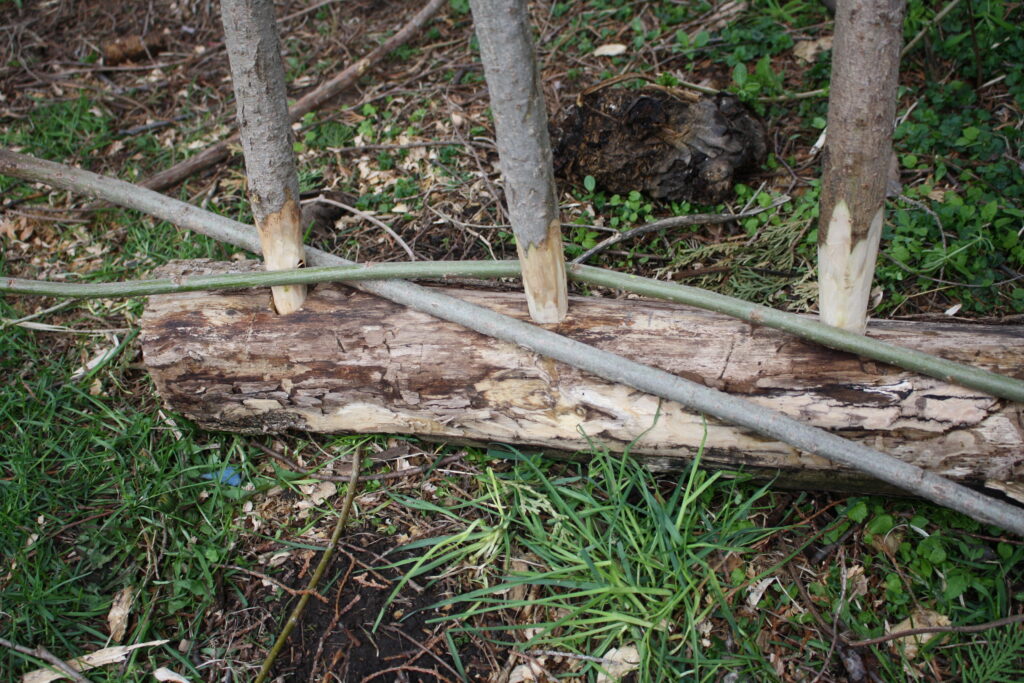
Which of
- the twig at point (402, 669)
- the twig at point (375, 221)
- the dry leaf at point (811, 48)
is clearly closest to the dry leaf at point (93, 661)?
the twig at point (402, 669)

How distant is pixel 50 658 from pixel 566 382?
65.2 inches

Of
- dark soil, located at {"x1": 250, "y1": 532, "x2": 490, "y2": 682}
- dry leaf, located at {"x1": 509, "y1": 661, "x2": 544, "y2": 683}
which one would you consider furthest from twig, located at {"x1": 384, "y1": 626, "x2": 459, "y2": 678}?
dry leaf, located at {"x1": 509, "y1": 661, "x2": 544, "y2": 683}

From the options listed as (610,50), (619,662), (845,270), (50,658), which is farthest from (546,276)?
(610,50)

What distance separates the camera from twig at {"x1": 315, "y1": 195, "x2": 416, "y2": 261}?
292 centimetres

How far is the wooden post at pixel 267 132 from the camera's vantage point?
2.13 metres

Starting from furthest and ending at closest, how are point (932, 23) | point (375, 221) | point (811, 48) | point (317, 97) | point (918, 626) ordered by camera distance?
point (317, 97), point (811, 48), point (375, 221), point (932, 23), point (918, 626)

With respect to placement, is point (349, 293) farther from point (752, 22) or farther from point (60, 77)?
point (60, 77)

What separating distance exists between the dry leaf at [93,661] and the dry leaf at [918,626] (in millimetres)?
2020

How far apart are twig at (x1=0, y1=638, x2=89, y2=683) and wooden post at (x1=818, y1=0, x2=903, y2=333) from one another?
2293 millimetres

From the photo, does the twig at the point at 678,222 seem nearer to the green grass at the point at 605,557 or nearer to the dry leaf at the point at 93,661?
the green grass at the point at 605,557

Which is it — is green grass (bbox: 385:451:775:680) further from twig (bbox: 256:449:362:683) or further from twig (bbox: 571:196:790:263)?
twig (bbox: 571:196:790:263)

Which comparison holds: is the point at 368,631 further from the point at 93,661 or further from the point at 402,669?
the point at 93,661

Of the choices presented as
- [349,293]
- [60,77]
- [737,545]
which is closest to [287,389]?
[349,293]

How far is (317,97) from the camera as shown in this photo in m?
3.76
